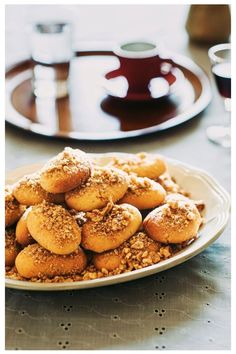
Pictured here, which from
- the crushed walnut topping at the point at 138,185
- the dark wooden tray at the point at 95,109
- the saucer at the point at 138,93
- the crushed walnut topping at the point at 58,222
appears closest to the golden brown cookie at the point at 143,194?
the crushed walnut topping at the point at 138,185

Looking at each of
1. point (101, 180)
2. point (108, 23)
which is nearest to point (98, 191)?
point (101, 180)

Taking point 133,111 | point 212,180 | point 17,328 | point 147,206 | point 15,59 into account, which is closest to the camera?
point 17,328

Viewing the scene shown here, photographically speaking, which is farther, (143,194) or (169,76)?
(169,76)

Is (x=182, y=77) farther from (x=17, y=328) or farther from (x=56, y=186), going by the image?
(x=17, y=328)

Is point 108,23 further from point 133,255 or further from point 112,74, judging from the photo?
point 133,255

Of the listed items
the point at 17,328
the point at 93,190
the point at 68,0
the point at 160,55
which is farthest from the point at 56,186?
the point at 68,0

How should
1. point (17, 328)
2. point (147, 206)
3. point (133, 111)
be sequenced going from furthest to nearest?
point (133, 111), point (147, 206), point (17, 328)
